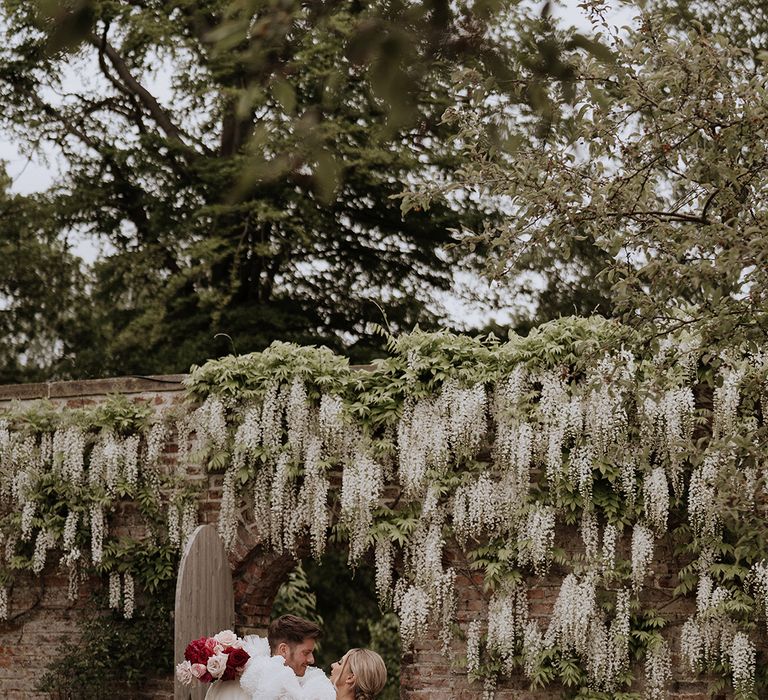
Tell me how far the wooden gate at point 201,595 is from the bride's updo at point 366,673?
47.6 inches

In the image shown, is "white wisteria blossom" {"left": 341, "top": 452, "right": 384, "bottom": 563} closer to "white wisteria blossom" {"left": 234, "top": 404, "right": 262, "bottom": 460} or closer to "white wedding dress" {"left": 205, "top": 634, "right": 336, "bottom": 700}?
"white wisteria blossom" {"left": 234, "top": 404, "right": 262, "bottom": 460}

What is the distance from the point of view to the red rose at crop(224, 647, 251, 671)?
15.9ft

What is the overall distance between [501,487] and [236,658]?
2274 millimetres

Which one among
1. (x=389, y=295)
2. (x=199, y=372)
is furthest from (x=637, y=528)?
(x=389, y=295)

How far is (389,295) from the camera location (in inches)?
473

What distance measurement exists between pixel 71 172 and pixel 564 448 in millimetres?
7856

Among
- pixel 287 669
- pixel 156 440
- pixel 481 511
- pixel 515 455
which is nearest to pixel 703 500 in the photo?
pixel 515 455

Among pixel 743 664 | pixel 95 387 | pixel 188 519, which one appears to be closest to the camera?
pixel 743 664

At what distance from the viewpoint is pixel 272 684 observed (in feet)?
15.5

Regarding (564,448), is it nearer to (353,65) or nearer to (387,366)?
(387,366)

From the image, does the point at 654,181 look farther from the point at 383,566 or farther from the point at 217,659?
the point at 383,566

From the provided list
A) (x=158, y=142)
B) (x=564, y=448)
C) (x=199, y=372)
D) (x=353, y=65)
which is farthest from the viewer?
(x=158, y=142)

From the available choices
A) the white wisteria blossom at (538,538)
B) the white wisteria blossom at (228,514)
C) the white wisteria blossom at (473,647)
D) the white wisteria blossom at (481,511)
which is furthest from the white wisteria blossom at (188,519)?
the white wisteria blossom at (538,538)

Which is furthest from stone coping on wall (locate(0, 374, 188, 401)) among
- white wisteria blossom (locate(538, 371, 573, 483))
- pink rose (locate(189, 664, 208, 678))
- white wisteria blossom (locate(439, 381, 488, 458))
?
pink rose (locate(189, 664, 208, 678))
